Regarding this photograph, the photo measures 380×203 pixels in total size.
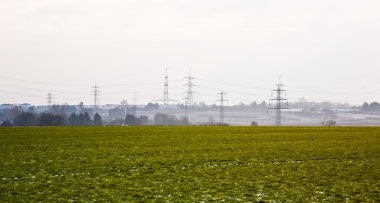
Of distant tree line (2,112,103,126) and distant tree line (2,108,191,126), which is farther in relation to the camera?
distant tree line (2,108,191,126)

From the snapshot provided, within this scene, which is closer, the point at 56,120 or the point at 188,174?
the point at 188,174

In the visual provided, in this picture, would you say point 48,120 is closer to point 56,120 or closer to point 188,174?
point 56,120

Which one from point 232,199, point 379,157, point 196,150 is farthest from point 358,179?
point 196,150

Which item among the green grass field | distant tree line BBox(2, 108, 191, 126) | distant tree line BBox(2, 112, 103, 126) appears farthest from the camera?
distant tree line BBox(2, 108, 191, 126)

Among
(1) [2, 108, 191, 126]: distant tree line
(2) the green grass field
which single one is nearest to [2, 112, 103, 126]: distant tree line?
(1) [2, 108, 191, 126]: distant tree line

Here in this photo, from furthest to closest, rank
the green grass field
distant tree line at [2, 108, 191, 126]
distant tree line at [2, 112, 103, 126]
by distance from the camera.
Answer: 1. distant tree line at [2, 108, 191, 126]
2. distant tree line at [2, 112, 103, 126]
3. the green grass field

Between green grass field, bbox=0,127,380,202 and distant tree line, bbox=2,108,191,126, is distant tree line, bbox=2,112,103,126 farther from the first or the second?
green grass field, bbox=0,127,380,202

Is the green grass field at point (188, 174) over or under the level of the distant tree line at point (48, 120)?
under

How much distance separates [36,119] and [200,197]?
442 feet

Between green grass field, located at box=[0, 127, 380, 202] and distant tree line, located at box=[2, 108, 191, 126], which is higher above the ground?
distant tree line, located at box=[2, 108, 191, 126]

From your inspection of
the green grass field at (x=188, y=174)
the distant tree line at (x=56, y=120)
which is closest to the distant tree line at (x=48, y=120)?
the distant tree line at (x=56, y=120)

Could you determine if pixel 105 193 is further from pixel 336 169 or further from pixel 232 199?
pixel 336 169

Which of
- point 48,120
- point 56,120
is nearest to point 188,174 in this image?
point 56,120

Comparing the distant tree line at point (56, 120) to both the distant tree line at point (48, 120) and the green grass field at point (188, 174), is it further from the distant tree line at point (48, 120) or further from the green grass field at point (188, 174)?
the green grass field at point (188, 174)
